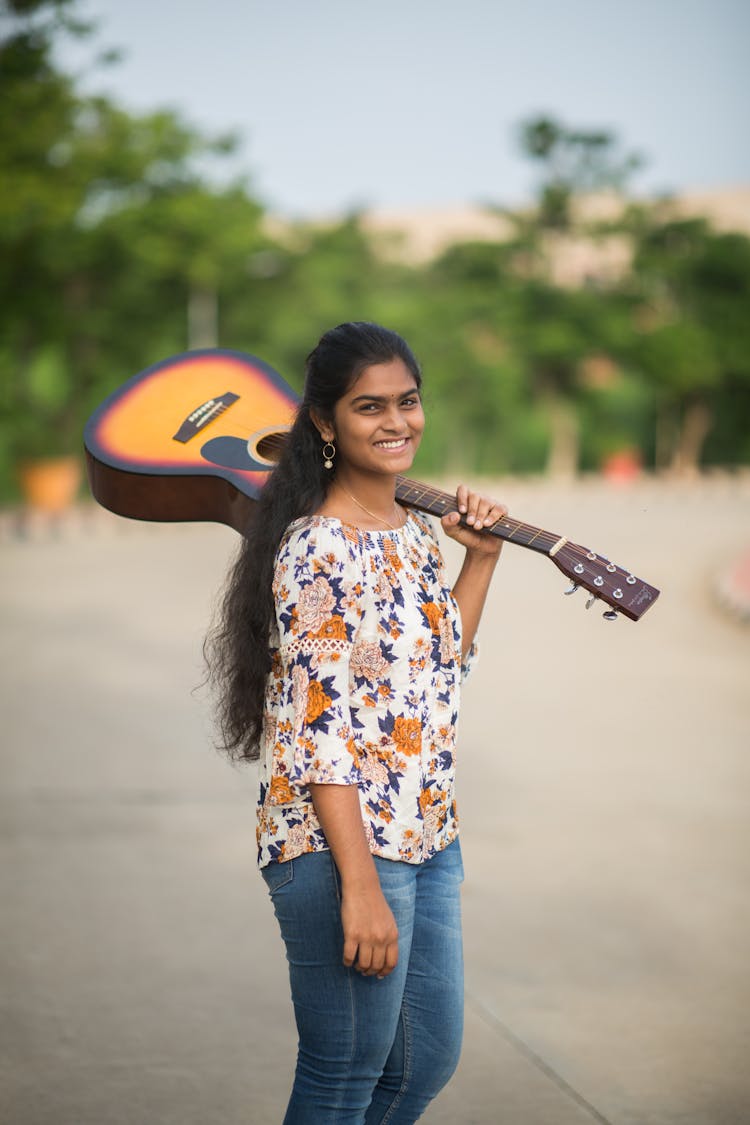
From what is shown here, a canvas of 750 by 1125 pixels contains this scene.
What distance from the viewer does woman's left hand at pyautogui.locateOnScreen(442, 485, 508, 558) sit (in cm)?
250

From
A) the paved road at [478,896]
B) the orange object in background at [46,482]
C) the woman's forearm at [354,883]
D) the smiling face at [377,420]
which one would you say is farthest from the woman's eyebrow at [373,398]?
the orange object in background at [46,482]

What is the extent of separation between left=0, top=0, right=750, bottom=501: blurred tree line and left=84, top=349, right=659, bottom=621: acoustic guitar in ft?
56.4

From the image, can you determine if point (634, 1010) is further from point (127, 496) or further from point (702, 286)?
point (702, 286)

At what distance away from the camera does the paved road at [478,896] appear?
11.5 feet

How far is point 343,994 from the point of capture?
222cm

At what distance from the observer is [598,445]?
36.7 metres

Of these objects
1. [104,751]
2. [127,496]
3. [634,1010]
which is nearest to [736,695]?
[104,751]

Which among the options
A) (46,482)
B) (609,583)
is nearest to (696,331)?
(46,482)

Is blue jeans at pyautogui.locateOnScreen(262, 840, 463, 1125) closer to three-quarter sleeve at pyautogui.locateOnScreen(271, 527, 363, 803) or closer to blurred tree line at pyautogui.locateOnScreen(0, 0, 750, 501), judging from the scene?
three-quarter sleeve at pyautogui.locateOnScreen(271, 527, 363, 803)

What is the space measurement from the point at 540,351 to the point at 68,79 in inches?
671

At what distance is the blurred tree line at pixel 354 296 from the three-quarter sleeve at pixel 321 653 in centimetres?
1814

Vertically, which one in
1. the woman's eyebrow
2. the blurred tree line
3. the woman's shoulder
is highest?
the blurred tree line

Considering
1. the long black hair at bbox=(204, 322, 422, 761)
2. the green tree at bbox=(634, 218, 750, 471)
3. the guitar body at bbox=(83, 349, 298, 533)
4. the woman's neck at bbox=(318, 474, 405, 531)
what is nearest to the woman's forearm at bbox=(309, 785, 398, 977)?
the long black hair at bbox=(204, 322, 422, 761)

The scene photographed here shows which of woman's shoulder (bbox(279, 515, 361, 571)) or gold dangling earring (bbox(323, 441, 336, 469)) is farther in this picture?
gold dangling earring (bbox(323, 441, 336, 469))
